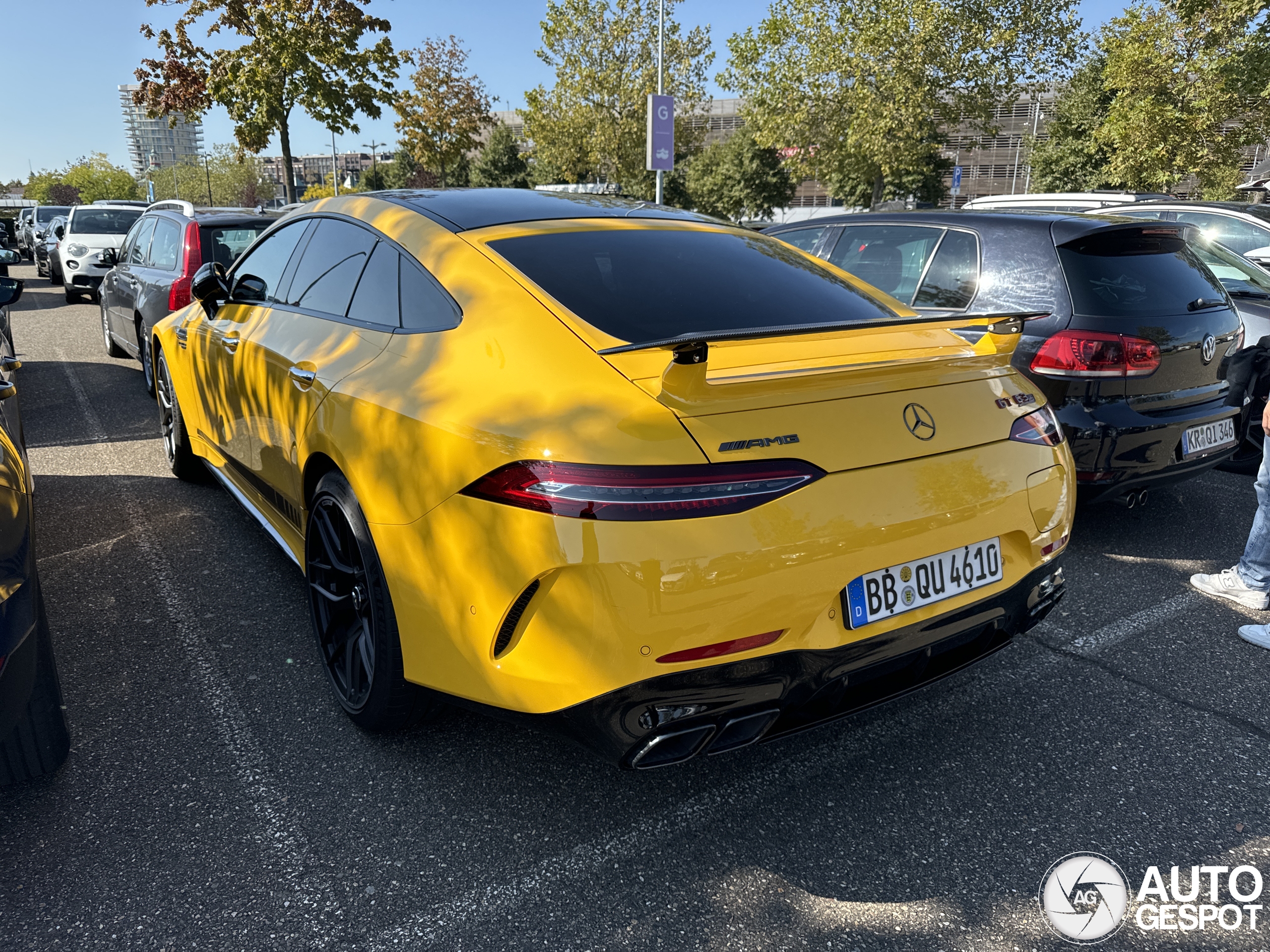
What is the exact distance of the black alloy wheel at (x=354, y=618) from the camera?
2.40 meters

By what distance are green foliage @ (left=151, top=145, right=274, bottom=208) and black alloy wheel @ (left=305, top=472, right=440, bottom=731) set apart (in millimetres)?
86659

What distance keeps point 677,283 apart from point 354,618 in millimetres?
1473

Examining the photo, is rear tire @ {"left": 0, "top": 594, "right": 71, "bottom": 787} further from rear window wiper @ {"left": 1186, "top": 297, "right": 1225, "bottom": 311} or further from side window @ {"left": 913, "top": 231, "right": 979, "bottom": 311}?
rear window wiper @ {"left": 1186, "top": 297, "right": 1225, "bottom": 311}

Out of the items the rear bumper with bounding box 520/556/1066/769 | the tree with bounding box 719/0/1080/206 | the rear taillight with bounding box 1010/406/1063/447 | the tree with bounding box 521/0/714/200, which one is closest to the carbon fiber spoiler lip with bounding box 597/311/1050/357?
the rear taillight with bounding box 1010/406/1063/447

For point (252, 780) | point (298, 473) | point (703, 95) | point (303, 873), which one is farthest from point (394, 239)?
point (703, 95)

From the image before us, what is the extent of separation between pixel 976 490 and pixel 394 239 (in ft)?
6.48

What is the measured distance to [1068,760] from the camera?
265 cm

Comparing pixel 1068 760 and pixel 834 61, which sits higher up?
pixel 834 61

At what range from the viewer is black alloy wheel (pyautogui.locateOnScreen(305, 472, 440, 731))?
7.88 ft

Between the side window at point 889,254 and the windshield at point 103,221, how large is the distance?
14302mm

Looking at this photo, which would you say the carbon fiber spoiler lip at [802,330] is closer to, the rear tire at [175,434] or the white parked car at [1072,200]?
the rear tire at [175,434]

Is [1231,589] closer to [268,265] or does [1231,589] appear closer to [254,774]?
[254,774]

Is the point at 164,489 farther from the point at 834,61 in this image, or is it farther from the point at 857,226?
the point at 834,61

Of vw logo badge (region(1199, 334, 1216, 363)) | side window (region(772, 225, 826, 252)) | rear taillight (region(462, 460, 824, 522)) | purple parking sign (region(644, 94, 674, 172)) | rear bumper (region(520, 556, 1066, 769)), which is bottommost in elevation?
rear bumper (region(520, 556, 1066, 769))
